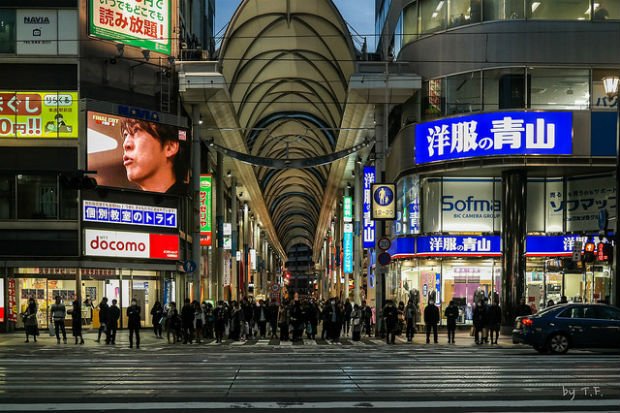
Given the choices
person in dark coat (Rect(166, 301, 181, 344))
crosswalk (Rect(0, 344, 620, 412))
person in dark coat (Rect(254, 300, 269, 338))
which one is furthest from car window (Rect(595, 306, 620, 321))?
person in dark coat (Rect(254, 300, 269, 338))

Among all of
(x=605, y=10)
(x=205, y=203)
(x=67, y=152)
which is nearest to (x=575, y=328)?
(x=605, y=10)

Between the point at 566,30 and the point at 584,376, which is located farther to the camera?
the point at 566,30

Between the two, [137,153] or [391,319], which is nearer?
[391,319]

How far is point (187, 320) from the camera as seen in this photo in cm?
3219

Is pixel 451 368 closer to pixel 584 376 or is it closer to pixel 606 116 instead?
pixel 584 376

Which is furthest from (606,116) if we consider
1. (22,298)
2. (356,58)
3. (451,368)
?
(22,298)

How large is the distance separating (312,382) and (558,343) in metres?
10.8

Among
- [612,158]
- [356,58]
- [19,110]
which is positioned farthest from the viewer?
[356,58]

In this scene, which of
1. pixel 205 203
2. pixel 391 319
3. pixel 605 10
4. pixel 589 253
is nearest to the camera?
pixel 589 253

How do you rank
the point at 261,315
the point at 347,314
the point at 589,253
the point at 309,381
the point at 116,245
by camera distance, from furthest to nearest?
the point at 347,314 → the point at 116,245 → the point at 261,315 → the point at 589,253 → the point at 309,381

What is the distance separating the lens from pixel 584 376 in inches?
671

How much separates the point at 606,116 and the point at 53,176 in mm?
23336

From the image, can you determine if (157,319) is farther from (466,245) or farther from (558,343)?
(558,343)

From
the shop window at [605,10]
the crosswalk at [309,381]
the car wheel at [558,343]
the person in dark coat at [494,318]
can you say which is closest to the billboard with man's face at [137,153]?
the crosswalk at [309,381]
